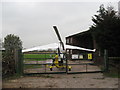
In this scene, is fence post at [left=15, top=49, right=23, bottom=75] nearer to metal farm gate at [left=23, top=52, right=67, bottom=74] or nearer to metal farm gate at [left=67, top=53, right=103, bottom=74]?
metal farm gate at [left=23, top=52, right=67, bottom=74]

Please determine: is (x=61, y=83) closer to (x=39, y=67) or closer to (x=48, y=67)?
(x=48, y=67)

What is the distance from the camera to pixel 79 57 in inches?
644

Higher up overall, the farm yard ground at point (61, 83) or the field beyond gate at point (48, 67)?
the field beyond gate at point (48, 67)

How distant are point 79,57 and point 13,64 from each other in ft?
21.3

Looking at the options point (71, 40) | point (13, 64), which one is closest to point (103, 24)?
point (13, 64)

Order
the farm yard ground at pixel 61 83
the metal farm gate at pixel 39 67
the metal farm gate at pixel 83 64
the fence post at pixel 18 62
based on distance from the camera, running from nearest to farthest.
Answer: the farm yard ground at pixel 61 83 → the fence post at pixel 18 62 → the metal farm gate at pixel 39 67 → the metal farm gate at pixel 83 64

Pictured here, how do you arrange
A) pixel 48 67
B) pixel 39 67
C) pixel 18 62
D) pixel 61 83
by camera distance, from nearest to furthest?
pixel 61 83, pixel 18 62, pixel 48 67, pixel 39 67

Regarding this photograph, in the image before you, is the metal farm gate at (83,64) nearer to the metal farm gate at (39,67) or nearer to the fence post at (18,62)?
the metal farm gate at (39,67)

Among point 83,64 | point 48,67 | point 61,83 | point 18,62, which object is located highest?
point 18,62


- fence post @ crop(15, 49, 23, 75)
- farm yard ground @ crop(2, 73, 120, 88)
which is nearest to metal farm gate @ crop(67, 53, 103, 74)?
farm yard ground @ crop(2, 73, 120, 88)

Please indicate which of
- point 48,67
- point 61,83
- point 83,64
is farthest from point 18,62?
point 48,67

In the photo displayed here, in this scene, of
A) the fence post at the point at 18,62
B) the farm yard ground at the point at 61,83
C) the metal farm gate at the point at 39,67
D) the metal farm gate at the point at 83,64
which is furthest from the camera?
the metal farm gate at the point at 83,64

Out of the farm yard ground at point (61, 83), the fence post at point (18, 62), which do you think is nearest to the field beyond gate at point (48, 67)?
the fence post at point (18, 62)

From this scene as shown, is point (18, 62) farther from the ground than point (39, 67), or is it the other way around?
point (18, 62)
